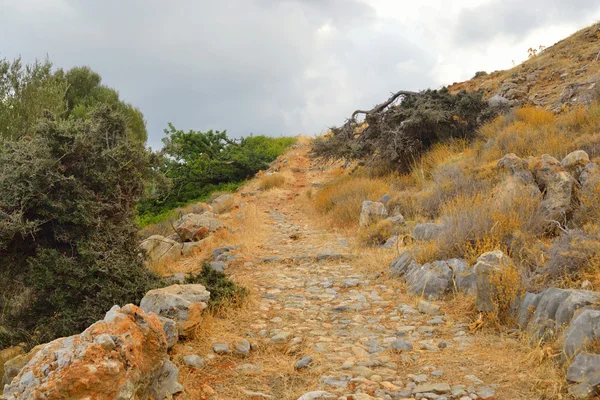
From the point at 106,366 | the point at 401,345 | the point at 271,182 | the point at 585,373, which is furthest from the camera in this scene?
the point at 271,182

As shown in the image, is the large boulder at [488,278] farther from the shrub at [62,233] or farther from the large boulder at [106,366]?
the shrub at [62,233]

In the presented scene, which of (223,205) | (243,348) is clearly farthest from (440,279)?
(223,205)

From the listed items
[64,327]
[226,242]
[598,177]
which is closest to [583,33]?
[598,177]

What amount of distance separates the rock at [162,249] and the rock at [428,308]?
4887mm

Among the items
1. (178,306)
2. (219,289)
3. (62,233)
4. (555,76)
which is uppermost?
(555,76)

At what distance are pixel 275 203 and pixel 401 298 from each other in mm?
9237

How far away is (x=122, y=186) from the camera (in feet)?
19.1

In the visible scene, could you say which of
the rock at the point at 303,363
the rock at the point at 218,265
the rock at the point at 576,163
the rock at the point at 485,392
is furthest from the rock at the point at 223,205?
the rock at the point at 485,392

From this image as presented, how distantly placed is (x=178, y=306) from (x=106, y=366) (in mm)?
1618

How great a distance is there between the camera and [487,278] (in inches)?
188

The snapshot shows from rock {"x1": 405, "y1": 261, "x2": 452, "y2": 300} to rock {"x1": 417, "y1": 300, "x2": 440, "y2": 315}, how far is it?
0.26 m

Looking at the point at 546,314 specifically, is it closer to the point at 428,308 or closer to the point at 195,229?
the point at 428,308

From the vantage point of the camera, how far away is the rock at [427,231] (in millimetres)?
6953

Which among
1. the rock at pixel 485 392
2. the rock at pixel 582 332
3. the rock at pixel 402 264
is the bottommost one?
the rock at pixel 485 392
